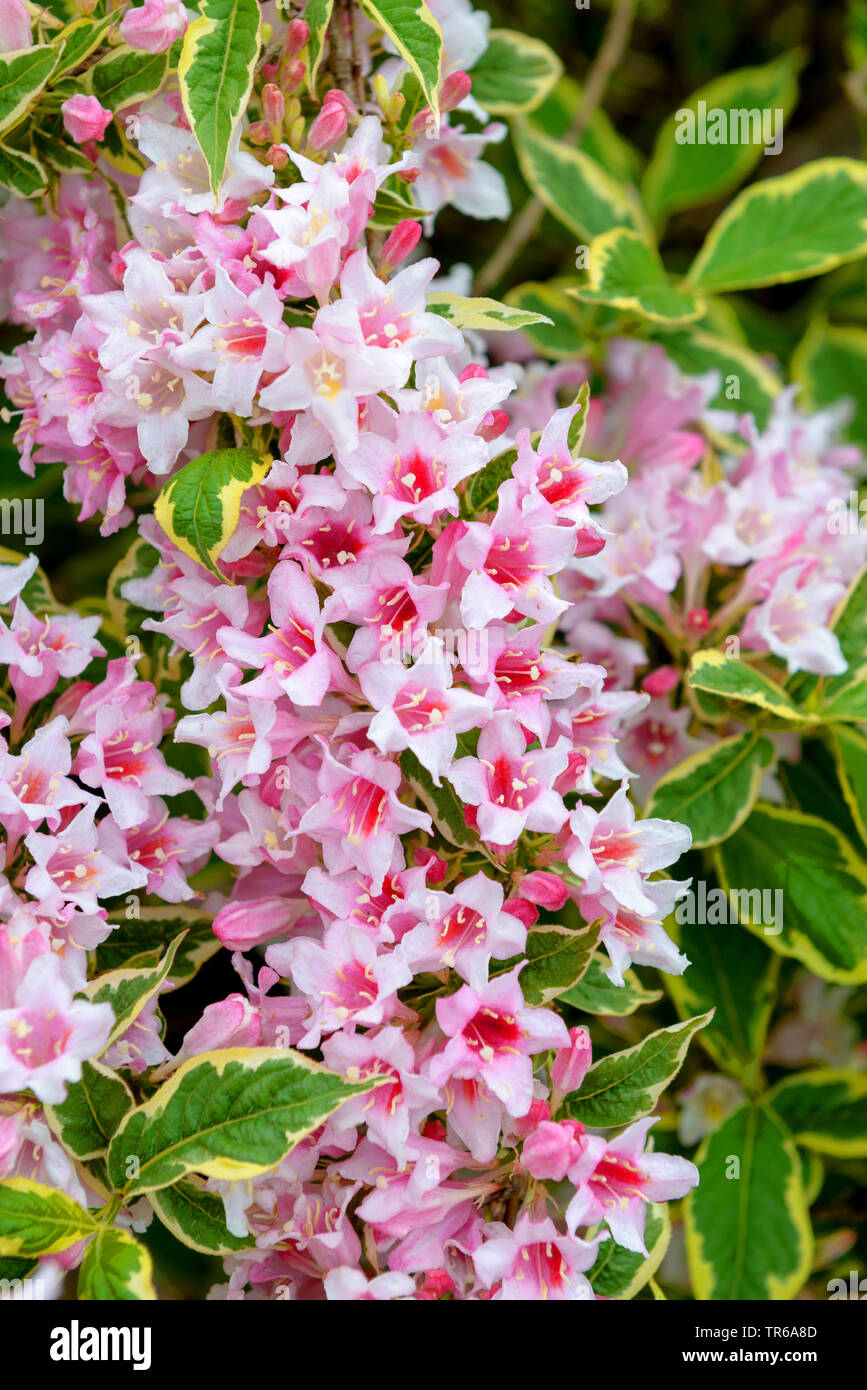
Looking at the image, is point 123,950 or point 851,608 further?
point 851,608

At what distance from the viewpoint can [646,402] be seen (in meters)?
1.81

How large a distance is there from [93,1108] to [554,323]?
1.26 metres

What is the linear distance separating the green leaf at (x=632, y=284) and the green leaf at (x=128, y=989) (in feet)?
3.15

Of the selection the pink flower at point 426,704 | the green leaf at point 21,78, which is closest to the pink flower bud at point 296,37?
the green leaf at point 21,78

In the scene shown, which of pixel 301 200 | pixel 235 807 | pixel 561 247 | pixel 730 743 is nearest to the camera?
pixel 301 200

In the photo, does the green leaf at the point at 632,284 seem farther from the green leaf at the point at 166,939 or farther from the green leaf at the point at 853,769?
the green leaf at the point at 166,939

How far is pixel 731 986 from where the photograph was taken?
1.66 m

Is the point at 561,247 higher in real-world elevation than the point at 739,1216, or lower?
higher

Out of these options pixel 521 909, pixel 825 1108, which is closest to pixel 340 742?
pixel 521 909

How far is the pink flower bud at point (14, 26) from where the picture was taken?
Answer: 123 centimetres

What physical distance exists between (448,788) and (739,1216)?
2.66 feet

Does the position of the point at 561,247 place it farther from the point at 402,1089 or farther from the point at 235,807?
the point at 402,1089
